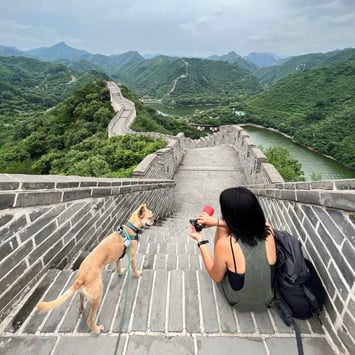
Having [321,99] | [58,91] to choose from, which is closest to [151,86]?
[58,91]

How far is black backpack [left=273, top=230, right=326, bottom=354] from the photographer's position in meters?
1.67

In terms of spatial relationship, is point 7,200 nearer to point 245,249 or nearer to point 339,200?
point 245,249

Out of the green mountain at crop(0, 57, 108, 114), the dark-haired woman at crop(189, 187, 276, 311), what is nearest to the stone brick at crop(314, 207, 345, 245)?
the dark-haired woman at crop(189, 187, 276, 311)

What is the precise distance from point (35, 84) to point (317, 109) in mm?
77690

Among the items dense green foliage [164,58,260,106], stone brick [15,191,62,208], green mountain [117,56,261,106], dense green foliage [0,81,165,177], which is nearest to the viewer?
stone brick [15,191,62,208]

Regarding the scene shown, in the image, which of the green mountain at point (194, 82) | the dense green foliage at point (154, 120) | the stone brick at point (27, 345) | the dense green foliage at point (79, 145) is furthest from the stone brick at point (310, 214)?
the green mountain at point (194, 82)

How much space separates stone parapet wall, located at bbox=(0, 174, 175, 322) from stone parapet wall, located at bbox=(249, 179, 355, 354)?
2.06 metres

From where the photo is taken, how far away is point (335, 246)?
158 cm

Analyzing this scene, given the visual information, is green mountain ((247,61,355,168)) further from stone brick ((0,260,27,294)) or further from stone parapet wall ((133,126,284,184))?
stone brick ((0,260,27,294))

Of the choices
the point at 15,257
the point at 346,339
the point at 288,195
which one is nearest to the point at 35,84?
the point at 15,257

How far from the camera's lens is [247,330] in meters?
1.67

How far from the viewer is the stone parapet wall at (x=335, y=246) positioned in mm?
1434

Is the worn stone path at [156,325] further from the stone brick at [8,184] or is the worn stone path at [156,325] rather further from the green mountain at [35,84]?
the green mountain at [35,84]

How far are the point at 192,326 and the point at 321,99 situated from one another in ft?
209
